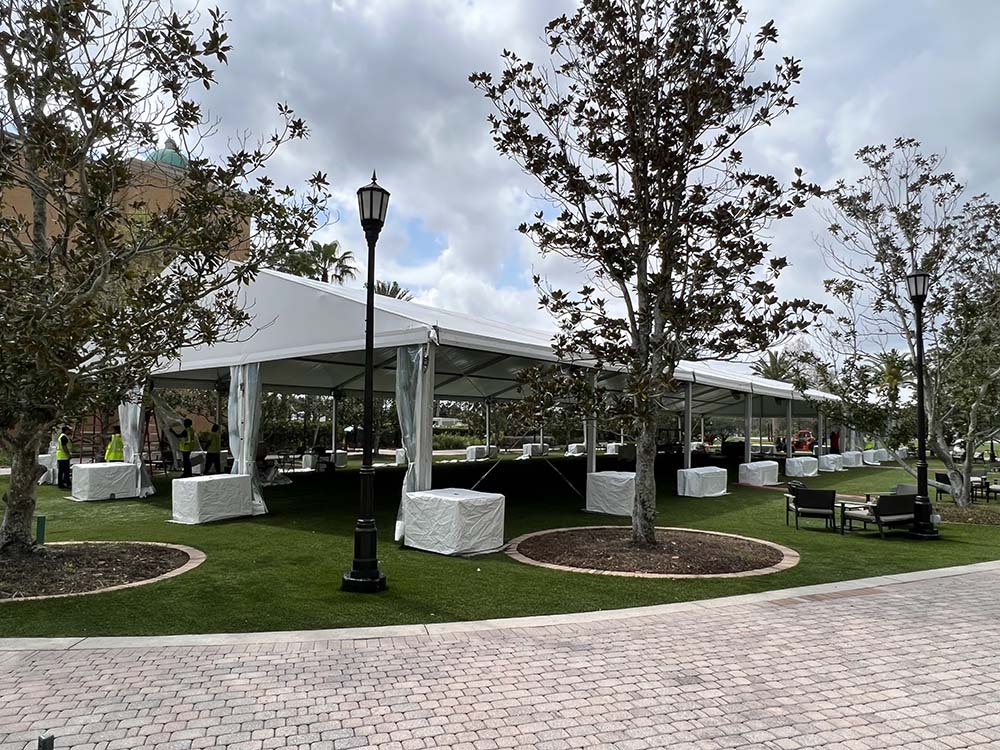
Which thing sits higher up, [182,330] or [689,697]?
[182,330]

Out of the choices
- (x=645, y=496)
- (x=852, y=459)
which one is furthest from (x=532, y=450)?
(x=645, y=496)

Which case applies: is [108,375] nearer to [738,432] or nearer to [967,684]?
[967,684]

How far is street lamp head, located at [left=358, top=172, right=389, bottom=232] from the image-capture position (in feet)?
21.9

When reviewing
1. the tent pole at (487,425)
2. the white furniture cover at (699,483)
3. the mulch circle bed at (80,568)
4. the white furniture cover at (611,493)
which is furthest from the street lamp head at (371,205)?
the tent pole at (487,425)

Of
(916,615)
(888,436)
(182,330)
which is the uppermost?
(182,330)

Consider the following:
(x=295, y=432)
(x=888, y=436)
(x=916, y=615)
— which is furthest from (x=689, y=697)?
(x=295, y=432)

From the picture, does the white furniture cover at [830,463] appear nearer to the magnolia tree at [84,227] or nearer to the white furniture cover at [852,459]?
the white furniture cover at [852,459]

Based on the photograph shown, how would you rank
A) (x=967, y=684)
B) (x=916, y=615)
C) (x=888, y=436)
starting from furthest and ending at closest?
(x=888, y=436) → (x=916, y=615) → (x=967, y=684)

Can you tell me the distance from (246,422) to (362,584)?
21.1 feet

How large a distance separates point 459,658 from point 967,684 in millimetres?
3389

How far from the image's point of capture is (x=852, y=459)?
27.5 meters

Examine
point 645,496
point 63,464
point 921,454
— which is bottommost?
point 63,464

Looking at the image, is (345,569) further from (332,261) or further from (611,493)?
(332,261)

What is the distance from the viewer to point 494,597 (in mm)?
6477
